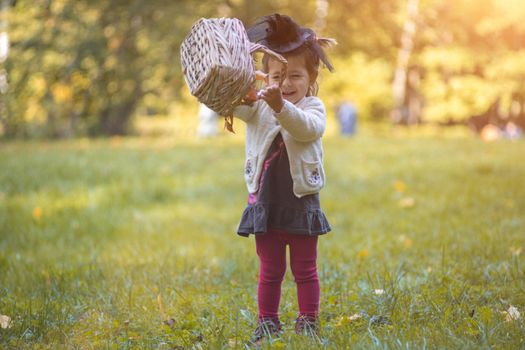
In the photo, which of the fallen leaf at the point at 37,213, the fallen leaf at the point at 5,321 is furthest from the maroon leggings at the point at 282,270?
the fallen leaf at the point at 37,213

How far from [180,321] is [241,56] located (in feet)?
5.01

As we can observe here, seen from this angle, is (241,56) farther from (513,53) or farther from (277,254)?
(513,53)

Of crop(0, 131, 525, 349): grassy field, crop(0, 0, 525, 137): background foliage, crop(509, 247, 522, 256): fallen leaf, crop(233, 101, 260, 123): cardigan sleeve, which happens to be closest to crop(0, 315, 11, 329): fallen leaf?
crop(0, 131, 525, 349): grassy field

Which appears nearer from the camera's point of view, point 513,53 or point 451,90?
point 513,53

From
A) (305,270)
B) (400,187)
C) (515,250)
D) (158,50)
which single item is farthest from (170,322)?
(158,50)

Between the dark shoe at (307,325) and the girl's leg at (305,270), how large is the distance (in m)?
0.02

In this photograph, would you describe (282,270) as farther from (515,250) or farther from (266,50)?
(515,250)

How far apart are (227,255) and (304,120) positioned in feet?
8.74

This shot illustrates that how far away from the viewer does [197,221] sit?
762 centimetres

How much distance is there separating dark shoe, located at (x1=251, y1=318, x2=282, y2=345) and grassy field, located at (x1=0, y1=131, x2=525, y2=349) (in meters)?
0.07

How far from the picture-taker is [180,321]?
3.38 m

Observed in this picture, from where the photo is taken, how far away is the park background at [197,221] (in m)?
3.28

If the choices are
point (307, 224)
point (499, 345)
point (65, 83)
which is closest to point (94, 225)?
point (307, 224)

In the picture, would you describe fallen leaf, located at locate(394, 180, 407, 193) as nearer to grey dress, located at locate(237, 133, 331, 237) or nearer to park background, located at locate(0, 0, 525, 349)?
park background, located at locate(0, 0, 525, 349)
